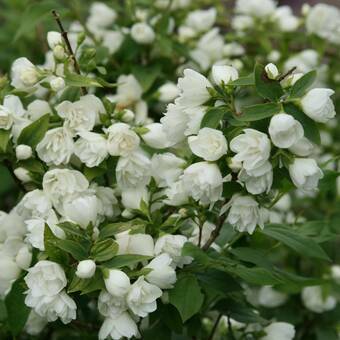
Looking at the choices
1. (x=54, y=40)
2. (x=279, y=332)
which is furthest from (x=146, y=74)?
(x=279, y=332)

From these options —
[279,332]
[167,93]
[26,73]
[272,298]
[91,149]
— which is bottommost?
[272,298]

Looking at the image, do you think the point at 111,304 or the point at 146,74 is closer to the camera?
the point at 111,304

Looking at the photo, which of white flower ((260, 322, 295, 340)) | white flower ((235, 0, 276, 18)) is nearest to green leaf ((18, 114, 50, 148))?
white flower ((260, 322, 295, 340))

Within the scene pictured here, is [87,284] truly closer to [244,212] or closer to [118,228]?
[118,228]

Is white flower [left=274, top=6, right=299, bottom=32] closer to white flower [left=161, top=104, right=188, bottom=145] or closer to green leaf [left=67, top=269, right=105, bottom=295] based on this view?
white flower [left=161, top=104, right=188, bottom=145]

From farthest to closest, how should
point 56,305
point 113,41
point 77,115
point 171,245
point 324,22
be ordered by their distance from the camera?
point 324,22
point 113,41
point 77,115
point 171,245
point 56,305

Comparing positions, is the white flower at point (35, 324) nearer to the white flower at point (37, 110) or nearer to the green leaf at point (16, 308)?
the green leaf at point (16, 308)

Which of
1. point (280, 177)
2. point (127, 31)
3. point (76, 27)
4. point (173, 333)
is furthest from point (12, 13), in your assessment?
point (280, 177)
